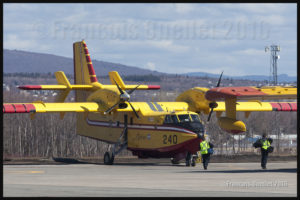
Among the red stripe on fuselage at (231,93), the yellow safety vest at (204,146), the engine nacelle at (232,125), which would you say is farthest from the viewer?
the yellow safety vest at (204,146)

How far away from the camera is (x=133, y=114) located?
39906mm

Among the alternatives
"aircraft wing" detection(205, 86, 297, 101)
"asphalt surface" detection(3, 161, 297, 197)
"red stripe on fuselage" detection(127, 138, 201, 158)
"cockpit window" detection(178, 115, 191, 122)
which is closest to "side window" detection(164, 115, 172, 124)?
"cockpit window" detection(178, 115, 191, 122)

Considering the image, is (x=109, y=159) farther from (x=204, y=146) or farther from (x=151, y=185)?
(x=151, y=185)

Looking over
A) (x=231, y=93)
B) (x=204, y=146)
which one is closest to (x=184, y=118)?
(x=204, y=146)

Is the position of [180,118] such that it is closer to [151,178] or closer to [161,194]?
[151,178]

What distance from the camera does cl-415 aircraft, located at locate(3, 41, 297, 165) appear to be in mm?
36250

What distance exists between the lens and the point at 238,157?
46.4m

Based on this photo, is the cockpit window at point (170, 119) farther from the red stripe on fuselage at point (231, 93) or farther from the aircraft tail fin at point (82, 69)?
the red stripe on fuselage at point (231, 93)

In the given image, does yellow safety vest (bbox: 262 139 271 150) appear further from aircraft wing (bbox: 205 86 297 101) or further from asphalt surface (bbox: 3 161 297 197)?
aircraft wing (bbox: 205 86 297 101)

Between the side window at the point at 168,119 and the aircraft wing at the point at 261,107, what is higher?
the aircraft wing at the point at 261,107

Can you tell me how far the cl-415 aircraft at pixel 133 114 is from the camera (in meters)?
36.2

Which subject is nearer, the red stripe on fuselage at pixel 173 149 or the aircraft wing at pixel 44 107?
the red stripe on fuselage at pixel 173 149

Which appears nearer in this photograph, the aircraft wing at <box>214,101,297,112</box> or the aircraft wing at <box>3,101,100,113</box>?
the aircraft wing at <box>3,101,100,113</box>

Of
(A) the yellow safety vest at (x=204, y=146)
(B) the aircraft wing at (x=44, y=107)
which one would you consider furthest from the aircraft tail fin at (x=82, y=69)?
(A) the yellow safety vest at (x=204, y=146)
